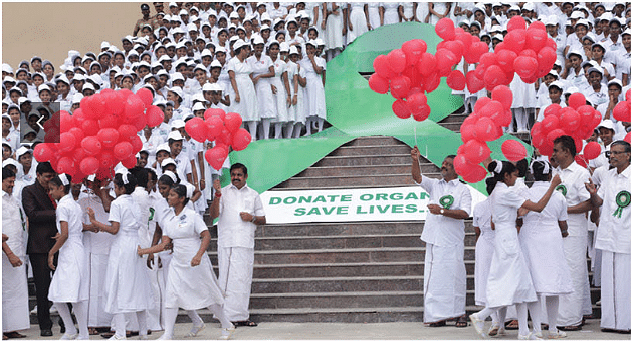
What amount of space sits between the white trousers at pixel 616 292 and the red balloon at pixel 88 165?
4873mm

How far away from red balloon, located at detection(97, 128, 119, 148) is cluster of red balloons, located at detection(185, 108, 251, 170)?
72cm

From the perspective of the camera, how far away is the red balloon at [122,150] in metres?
7.97

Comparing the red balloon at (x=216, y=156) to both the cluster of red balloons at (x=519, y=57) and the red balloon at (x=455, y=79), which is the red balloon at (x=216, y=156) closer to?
the red balloon at (x=455, y=79)

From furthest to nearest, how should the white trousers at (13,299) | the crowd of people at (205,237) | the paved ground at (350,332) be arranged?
the white trousers at (13,299)
the paved ground at (350,332)
the crowd of people at (205,237)

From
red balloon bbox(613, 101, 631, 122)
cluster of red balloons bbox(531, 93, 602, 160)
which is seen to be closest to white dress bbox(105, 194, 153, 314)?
cluster of red balloons bbox(531, 93, 602, 160)

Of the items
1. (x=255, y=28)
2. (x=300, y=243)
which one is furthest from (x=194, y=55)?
(x=300, y=243)

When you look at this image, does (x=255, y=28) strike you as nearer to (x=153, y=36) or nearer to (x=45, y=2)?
(x=153, y=36)

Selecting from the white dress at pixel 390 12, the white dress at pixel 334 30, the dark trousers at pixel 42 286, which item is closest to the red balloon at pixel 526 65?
the dark trousers at pixel 42 286

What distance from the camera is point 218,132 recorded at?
8.23 metres

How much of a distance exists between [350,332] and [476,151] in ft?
7.09

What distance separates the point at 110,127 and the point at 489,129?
11.6ft

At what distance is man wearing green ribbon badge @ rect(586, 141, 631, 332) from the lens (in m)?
7.65

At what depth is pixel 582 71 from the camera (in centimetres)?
1220

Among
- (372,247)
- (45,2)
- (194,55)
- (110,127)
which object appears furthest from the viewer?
(45,2)
